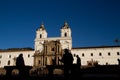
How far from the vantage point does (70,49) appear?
61.3m

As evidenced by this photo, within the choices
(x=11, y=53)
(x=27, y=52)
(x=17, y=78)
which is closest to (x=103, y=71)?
(x=17, y=78)

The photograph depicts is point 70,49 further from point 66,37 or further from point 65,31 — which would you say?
point 65,31

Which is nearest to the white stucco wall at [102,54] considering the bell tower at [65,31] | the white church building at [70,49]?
the white church building at [70,49]

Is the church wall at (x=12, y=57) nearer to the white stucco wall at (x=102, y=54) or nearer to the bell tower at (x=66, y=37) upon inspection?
the bell tower at (x=66, y=37)

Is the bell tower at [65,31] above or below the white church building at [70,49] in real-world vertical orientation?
above

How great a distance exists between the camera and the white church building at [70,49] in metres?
58.2

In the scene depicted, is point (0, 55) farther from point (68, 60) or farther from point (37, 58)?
point (68, 60)

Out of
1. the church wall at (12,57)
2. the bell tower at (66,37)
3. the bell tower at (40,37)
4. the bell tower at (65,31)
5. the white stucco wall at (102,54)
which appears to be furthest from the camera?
the church wall at (12,57)

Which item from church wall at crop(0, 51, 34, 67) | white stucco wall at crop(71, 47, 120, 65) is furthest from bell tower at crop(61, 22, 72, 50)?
church wall at crop(0, 51, 34, 67)

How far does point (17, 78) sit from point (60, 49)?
41029 mm

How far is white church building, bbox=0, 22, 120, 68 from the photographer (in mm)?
58219

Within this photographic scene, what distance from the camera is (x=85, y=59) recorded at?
60062 mm

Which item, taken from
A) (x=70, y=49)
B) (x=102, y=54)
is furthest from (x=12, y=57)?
(x=102, y=54)

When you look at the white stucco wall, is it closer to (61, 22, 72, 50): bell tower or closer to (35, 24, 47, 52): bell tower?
(61, 22, 72, 50): bell tower
